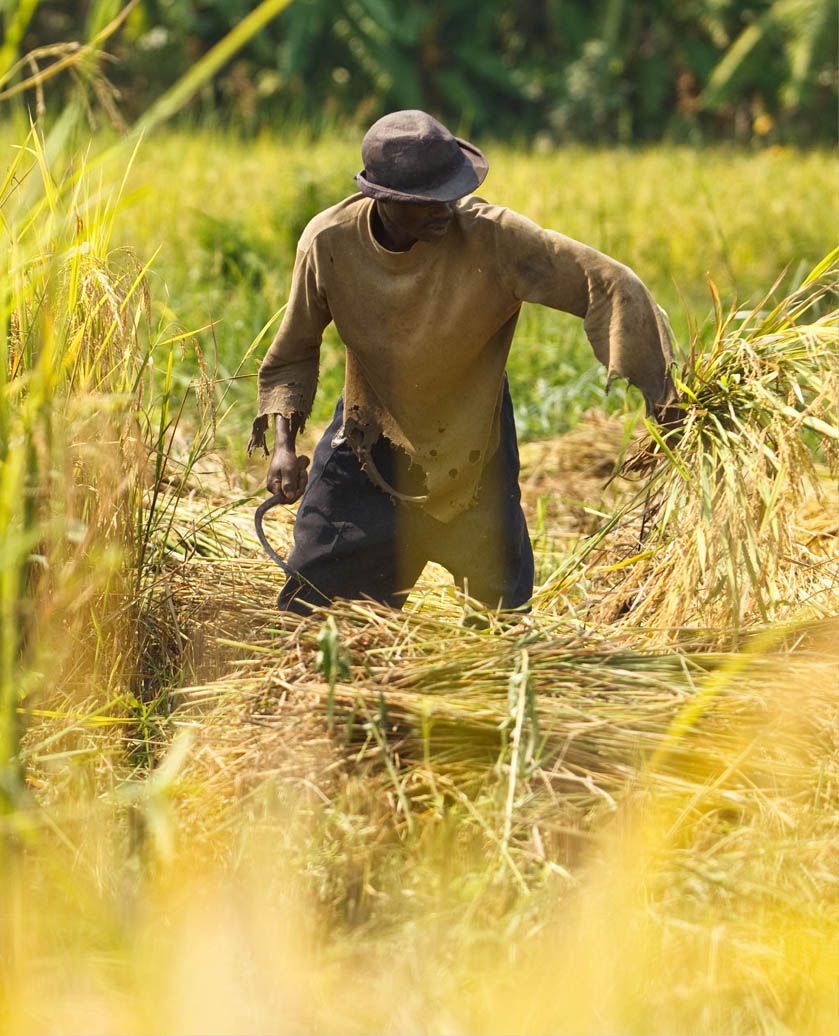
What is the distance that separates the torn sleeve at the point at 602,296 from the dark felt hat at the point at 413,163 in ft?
0.59

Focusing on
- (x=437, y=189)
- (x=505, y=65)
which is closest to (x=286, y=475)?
(x=437, y=189)

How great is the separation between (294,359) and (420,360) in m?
0.30

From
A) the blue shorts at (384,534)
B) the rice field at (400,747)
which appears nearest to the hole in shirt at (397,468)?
the blue shorts at (384,534)

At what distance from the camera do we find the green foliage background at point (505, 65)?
38.0 feet

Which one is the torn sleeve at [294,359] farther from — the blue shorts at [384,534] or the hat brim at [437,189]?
the hat brim at [437,189]

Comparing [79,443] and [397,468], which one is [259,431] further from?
[79,443]

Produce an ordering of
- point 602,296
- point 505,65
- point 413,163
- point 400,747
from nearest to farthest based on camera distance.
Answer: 1. point 400,747
2. point 413,163
3. point 602,296
4. point 505,65

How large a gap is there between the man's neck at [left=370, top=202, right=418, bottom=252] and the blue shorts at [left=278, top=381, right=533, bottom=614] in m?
0.40

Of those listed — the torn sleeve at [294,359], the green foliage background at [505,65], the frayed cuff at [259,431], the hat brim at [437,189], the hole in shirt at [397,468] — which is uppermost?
the green foliage background at [505,65]

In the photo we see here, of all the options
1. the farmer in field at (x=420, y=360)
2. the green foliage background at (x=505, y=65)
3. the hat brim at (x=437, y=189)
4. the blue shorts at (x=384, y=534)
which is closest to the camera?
the hat brim at (x=437, y=189)

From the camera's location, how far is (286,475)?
2656mm

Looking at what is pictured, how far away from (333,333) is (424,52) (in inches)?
313

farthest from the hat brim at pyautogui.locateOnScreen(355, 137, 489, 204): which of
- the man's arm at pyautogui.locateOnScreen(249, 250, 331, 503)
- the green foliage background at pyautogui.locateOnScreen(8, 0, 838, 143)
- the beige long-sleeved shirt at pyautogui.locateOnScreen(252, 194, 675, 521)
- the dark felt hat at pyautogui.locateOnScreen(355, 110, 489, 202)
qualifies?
the green foliage background at pyautogui.locateOnScreen(8, 0, 838, 143)

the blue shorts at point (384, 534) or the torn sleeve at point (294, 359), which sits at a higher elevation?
Answer: the torn sleeve at point (294, 359)
